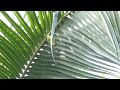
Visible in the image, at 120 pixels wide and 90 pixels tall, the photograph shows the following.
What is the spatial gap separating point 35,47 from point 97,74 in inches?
9.1

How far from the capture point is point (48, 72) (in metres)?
0.98

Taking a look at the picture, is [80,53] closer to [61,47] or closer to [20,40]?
[61,47]

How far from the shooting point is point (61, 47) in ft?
3.33

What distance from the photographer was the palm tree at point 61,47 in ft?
3.14

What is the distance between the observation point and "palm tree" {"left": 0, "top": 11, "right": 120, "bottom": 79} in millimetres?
956

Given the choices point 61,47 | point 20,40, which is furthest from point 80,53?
point 20,40
